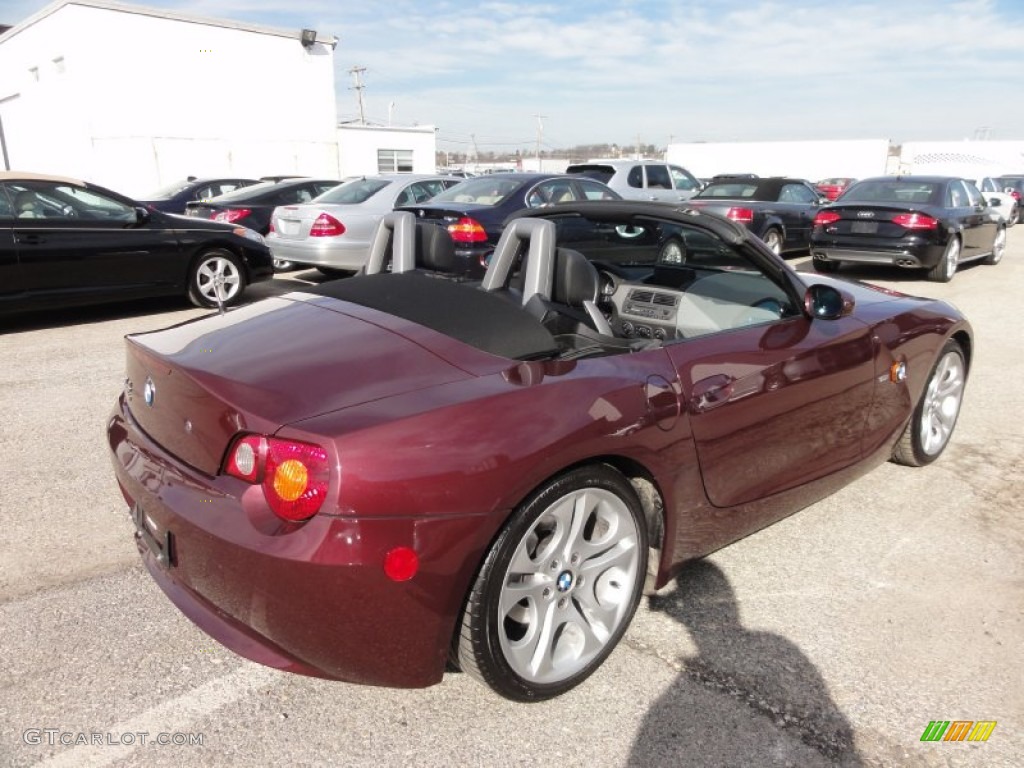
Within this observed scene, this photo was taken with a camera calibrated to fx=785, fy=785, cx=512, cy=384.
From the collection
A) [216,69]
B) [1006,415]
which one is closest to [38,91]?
[216,69]

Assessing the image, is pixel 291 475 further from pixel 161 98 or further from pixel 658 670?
pixel 161 98

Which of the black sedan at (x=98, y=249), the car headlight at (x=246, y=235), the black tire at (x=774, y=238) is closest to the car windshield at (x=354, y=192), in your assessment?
the car headlight at (x=246, y=235)

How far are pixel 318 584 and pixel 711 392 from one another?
1467 millimetres

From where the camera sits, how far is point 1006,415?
16.9ft

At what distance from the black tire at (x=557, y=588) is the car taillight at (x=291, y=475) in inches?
19.3

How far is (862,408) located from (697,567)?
1.04 metres

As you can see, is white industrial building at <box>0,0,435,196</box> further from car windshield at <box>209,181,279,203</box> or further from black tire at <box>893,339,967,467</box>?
black tire at <box>893,339,967,467</box>

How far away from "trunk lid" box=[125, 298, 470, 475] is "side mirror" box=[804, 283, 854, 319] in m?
1.66

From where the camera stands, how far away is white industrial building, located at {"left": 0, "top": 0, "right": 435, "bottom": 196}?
23531 mm

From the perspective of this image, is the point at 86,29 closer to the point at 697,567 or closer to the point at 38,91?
the point at 38,91

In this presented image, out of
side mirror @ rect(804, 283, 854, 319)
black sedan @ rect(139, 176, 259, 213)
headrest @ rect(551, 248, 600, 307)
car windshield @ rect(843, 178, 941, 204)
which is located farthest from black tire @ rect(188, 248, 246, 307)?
car windshield @ rect(843, 178, 941, 204)

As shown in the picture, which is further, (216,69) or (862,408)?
(216,69)

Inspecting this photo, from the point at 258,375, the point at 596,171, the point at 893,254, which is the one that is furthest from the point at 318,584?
the point at 596,171

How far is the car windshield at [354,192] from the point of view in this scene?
998cm
